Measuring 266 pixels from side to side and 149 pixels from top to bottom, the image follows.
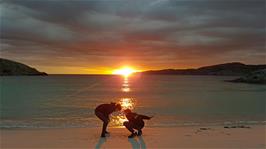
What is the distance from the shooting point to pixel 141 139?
10.8m

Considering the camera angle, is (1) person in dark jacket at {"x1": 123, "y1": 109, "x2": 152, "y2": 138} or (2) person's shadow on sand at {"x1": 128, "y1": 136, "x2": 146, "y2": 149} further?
(1) person in dark jacket at {"x1": 123, "y1": 109, "x2": 152, "y2": 138}

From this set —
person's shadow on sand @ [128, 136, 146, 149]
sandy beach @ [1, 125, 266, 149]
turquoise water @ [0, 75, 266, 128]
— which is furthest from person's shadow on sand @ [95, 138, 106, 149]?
turquoise water @ [0, 75, 266, 128]

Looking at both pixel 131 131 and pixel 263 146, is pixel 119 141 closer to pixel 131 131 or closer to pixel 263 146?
pixel 131 131

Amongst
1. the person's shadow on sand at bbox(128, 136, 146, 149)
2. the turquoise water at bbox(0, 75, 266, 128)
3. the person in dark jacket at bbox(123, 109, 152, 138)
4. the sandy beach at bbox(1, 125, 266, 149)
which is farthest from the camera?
the turquoise water at bbox(0, 75, 266, 128)

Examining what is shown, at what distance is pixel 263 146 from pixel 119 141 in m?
4.55

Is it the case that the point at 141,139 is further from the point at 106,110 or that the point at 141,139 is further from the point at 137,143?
the point at 106,110

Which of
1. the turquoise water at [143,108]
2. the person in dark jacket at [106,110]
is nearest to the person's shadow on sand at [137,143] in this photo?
the person in dark jacket at [106,110]

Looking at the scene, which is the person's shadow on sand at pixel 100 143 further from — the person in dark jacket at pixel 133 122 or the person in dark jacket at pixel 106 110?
the person in dark jacket at pixel 133 122

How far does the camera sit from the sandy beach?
10.0m

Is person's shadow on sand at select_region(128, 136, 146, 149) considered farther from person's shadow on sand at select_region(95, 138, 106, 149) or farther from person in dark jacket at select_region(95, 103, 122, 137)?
person in dark jacket at select_region(95, 103, 122, 137)

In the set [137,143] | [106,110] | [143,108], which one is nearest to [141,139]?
[137,143]

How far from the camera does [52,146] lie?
988cm

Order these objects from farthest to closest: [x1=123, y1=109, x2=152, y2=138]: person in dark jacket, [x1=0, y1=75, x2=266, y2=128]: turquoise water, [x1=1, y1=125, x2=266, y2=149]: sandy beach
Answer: [x1=0, y1=75, x2=266, y2=128]: turquoise water, [x1=123, y1=109, x2=152, y2=138]: person in dark jacket, [x1=1, y1=125, x2=266, y2=149]: sandy beach

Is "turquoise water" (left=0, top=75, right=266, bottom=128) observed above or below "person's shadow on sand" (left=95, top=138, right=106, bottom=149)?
below
